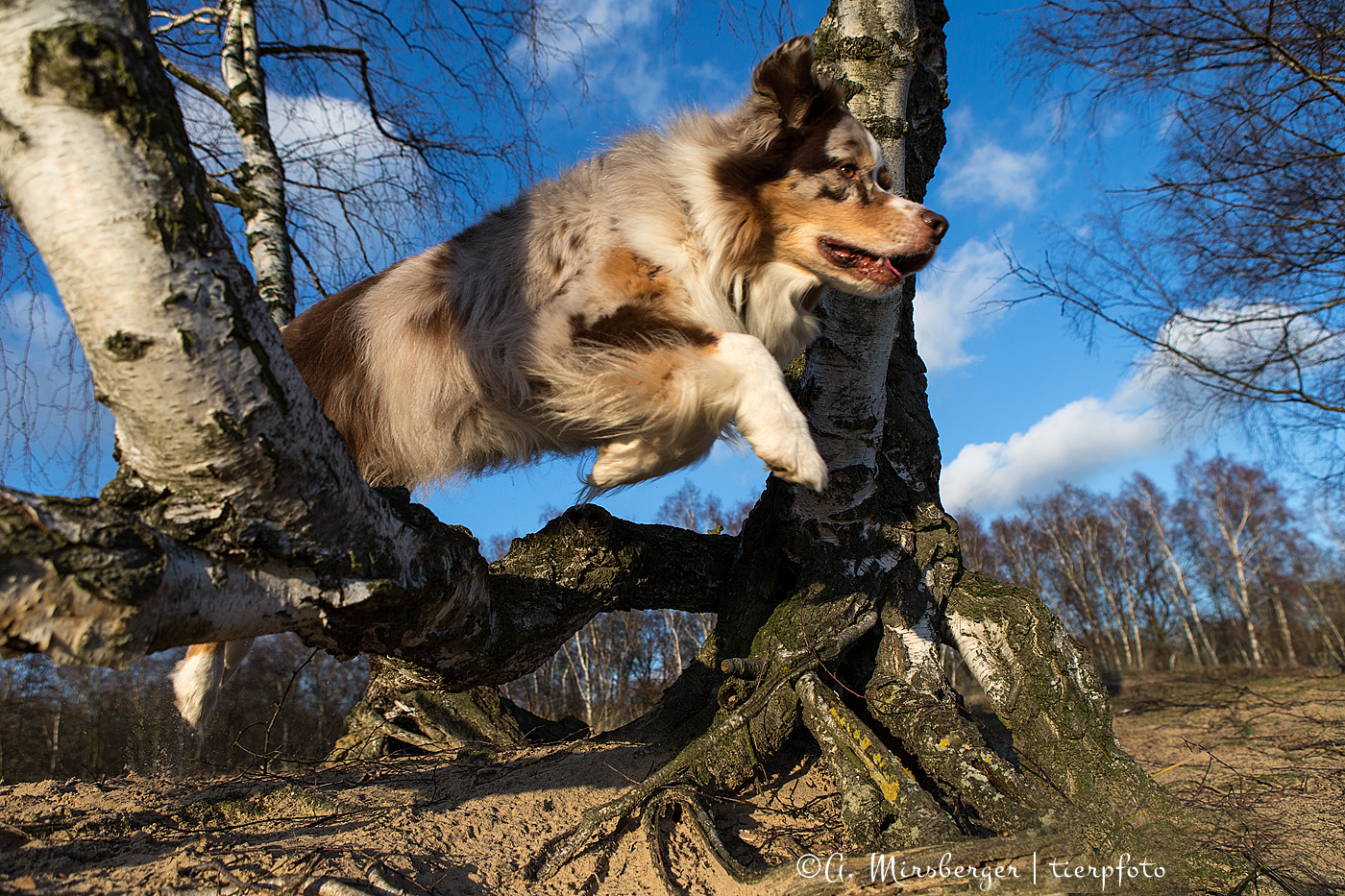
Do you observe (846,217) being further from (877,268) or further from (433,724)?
(433,724)

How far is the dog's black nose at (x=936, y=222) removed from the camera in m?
3.00

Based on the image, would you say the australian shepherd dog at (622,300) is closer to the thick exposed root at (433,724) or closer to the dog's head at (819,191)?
the dog's head at (819,191)

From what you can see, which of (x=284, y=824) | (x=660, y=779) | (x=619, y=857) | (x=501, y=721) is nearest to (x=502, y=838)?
(x=619, y=857)

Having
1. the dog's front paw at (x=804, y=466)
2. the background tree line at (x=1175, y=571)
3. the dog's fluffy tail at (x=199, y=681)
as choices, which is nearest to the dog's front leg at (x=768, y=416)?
the dog's front paw at (x=804, y=466)

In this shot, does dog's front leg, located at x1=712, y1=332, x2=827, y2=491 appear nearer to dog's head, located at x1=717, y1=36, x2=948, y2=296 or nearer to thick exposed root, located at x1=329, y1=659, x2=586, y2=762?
dog's head, located at x1=717, y1=36, x2=948, y2=296

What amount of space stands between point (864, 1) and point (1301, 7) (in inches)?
226

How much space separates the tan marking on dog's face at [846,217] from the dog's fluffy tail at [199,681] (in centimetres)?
303

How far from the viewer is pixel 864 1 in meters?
3.38

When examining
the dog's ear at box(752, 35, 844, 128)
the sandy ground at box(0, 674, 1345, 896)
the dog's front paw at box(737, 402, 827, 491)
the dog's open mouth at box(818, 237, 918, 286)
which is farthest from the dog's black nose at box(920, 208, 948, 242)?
the sandy ground at box(0, 674, 1345, 896)

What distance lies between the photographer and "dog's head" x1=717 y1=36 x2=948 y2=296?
9.87 feet

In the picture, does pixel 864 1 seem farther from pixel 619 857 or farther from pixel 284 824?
pixel 284 824

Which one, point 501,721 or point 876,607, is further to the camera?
point 501,721

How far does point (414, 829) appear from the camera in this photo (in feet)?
8.06

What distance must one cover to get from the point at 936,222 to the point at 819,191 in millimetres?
514
